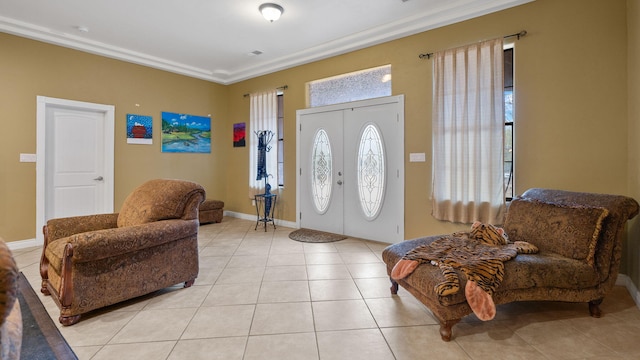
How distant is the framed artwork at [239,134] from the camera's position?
21.0 feet

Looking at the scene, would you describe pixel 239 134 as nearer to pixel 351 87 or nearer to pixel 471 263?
pixel 351 87

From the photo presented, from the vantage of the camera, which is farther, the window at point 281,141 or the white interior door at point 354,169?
the window at point 281,141

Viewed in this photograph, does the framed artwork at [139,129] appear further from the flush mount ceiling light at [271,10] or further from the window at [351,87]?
the flush mount ceiling light at [271,10]

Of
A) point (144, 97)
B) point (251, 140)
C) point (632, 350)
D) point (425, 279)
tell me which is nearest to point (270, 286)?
point (425, 279)

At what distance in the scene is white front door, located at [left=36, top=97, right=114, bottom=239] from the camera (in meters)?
4.36

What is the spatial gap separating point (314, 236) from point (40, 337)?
3.36 m

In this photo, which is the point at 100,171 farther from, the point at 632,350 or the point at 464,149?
the point at 632,350

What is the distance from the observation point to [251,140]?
6184mm

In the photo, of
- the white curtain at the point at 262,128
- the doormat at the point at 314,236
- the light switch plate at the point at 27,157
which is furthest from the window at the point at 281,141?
the light switch plate at the point at 27,157

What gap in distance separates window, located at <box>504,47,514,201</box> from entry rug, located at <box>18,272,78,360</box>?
4.18 m

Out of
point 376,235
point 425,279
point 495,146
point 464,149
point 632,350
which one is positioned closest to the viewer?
point 632,350

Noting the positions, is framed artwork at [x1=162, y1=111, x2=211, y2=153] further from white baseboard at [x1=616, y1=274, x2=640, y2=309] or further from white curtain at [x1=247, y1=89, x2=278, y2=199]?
white baseboard at [x1=616, y1=274, x2=640, y2=309]

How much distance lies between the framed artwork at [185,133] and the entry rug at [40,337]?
12.1 ft

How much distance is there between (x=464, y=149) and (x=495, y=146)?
33 cm
